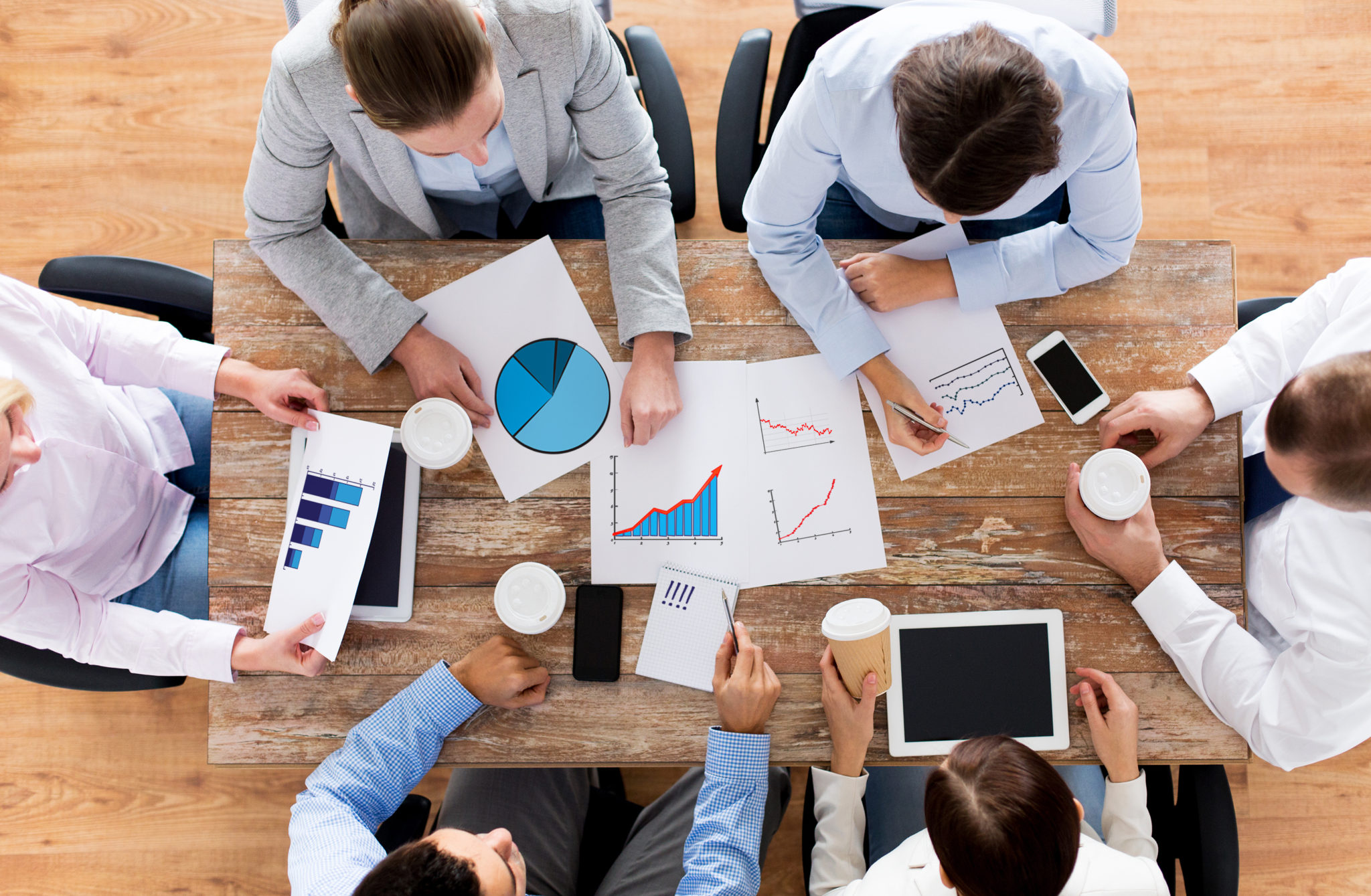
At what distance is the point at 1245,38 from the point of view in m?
2.11

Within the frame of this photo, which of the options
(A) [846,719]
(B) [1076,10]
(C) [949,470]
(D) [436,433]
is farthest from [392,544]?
(B) [1076,10]

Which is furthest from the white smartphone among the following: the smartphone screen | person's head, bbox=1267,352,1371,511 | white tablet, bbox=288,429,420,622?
white tablet, bbox=288,429,420,622

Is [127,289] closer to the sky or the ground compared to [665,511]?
closer to the sky

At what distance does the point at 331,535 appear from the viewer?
1.24 metres

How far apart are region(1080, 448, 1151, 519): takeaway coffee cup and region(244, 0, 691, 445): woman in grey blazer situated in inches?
25.4

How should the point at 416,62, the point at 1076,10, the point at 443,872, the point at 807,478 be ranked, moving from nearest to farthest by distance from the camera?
the point at 416,62, the point at 443,872, the point at 807,478, the point at 1076,10

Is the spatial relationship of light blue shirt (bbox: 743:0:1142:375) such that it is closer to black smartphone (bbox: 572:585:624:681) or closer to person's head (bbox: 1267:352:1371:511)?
person's head (bbox: 1267:352:1371:511)

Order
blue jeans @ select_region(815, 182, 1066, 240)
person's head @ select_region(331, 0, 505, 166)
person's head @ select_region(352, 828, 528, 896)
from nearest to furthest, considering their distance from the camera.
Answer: person's head @ select_region(331, 0, 505, 166) < person's head @ select_region(352, 828, 528, 896) < blue jeans @ select_region(815, 182, 1066, 240)

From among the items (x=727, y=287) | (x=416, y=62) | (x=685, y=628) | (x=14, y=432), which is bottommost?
(x=685, y=628)

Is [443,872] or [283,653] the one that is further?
[283,653]

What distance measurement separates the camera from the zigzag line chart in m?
1.31

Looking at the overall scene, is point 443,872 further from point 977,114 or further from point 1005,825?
point 977,114

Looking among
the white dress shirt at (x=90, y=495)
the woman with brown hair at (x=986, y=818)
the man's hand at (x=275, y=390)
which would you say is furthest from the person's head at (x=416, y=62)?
the woman with brown hair at (x=986, y=818)

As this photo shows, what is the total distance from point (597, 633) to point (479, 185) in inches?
31.3
